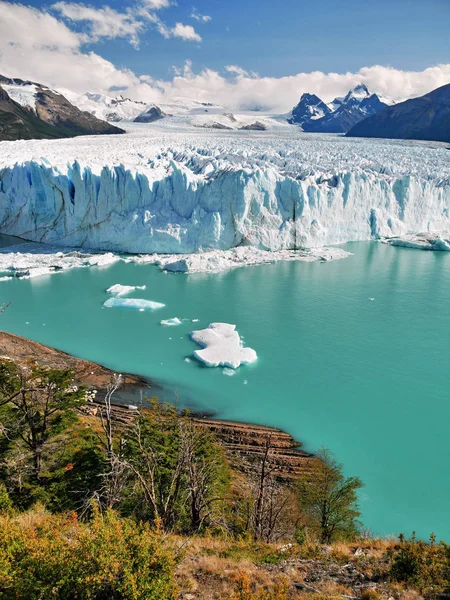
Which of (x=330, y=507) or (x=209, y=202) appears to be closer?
(x=330, y=507)

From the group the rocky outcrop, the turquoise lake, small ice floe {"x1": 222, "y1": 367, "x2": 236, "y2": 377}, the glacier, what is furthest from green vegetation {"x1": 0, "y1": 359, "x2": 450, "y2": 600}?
the rocky outcrop

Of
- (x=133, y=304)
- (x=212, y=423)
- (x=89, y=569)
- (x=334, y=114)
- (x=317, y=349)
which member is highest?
(x=334, y=114)

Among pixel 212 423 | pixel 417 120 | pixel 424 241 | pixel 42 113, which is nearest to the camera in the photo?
pixel 212 423

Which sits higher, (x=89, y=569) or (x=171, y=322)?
(x=89, y=569)

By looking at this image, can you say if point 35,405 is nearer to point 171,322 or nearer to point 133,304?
point 171,322

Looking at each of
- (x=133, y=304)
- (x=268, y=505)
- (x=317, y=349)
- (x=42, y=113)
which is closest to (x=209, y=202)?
(x=133, y=304)

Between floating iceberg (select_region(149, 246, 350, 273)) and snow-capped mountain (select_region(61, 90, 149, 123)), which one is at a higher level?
snow-capped mountain (select_region(61, 90, 149, 123))

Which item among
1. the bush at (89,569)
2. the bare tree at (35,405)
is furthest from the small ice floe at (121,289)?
the bush at (89,569)

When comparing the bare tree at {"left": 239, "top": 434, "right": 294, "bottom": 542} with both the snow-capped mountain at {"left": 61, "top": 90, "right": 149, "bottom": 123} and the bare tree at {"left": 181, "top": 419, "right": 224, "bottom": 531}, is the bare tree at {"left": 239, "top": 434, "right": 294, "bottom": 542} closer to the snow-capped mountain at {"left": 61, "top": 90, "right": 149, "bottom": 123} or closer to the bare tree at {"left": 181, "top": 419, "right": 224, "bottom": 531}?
the bare tree at {"left": 181, "top": 419, "right": 224, "bottom": 531}
